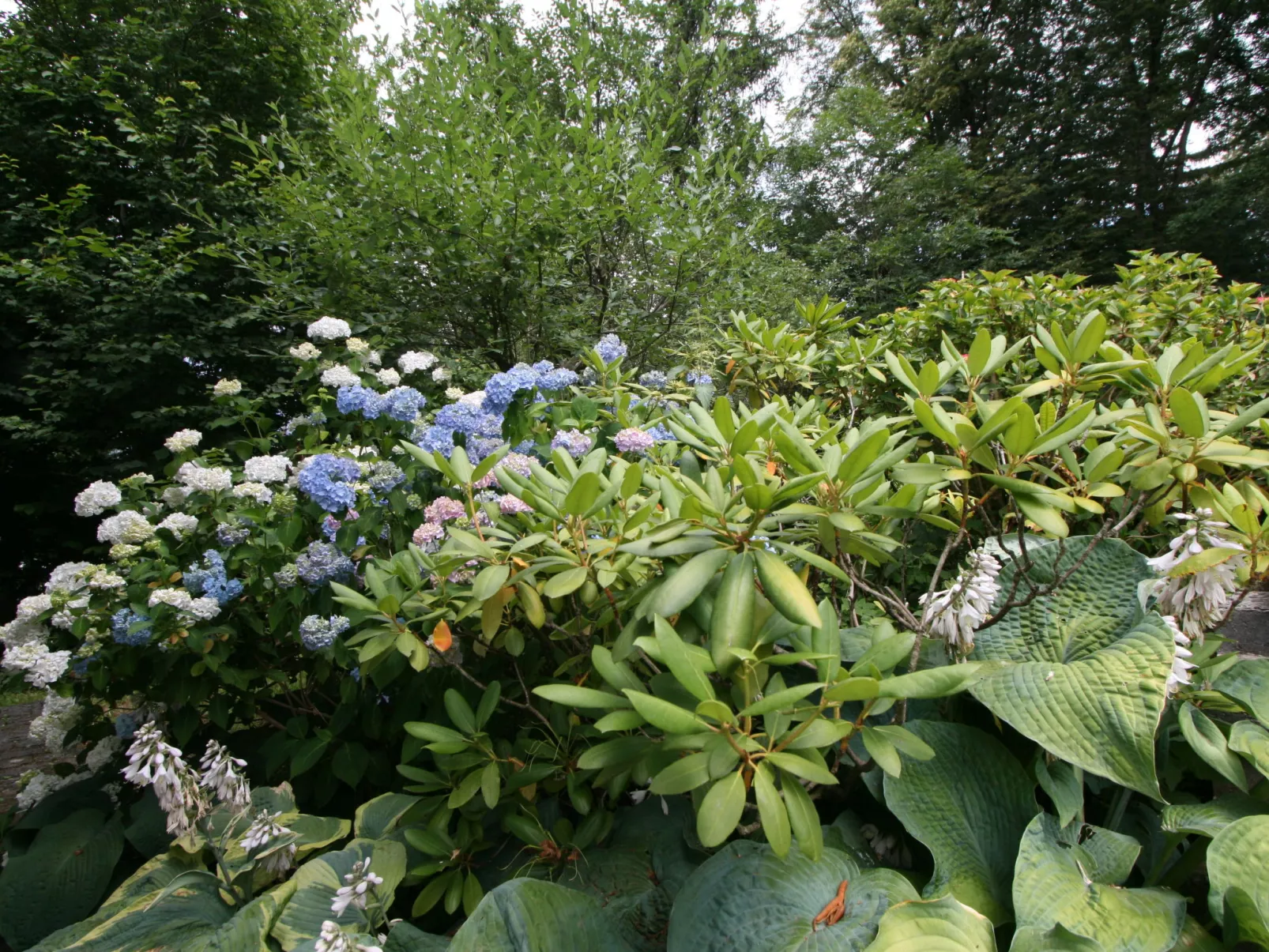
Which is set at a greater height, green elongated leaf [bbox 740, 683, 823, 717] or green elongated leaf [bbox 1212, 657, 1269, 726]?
green elongated leaf [bbox 740, 683, 823, 717]

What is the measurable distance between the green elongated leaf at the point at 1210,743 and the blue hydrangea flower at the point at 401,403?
1.89 meters

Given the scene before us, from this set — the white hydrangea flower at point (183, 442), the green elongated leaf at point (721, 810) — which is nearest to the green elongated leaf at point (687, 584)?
the green elongated leaf at point (721, 810)

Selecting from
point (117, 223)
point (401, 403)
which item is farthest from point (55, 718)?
point (117, 223)

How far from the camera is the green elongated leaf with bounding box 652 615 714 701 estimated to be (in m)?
0.80

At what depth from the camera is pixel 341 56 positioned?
393 cm

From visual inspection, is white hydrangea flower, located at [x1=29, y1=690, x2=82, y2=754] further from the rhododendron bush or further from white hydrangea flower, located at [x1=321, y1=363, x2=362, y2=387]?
white hydrangea flower, located at [x1=321, y1=363, x2=362, y2=387]

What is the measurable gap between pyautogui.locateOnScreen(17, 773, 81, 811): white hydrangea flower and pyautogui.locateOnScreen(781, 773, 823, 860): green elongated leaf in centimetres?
252

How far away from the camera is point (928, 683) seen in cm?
89

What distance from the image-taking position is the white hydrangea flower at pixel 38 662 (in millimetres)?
1696

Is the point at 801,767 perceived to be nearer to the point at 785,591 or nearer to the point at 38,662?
the point at 785,591

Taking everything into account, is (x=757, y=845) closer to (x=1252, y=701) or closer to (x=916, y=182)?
(x=1252, y=701)

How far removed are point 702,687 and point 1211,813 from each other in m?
0.86

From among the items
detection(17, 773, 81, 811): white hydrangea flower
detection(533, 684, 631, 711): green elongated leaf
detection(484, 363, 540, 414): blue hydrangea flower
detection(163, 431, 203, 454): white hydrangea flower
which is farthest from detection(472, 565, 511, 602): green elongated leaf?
detection(17, 773, 81, 811): white hydrangea flower

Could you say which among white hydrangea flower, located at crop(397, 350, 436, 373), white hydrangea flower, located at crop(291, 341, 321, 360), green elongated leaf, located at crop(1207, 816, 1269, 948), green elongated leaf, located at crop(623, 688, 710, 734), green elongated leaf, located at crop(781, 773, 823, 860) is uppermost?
white hydrangea flower, located at crop(291, 341, 321, 360)
